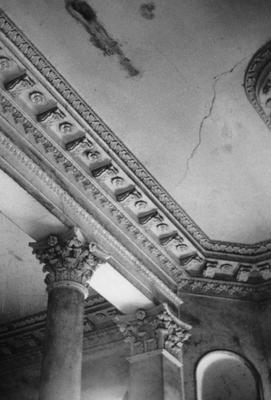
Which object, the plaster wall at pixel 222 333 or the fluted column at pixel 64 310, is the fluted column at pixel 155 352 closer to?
the plaster wall at pixel 222 333

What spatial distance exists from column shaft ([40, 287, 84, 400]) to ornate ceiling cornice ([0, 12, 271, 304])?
2.66ft

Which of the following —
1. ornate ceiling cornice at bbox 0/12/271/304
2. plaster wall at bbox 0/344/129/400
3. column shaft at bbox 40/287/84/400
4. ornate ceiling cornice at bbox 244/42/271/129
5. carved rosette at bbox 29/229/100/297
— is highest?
ornate ceiling cornice at bbox 244/42/271/129

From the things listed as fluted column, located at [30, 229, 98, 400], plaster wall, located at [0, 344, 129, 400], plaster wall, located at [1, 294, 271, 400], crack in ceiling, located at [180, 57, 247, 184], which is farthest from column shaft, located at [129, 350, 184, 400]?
crack in ceiling, located at [180, 57, 247, 184]

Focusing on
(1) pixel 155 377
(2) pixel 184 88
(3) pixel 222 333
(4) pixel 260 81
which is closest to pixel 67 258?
(1) pixel 155 377

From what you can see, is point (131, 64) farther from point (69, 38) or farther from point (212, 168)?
point (212, 168)

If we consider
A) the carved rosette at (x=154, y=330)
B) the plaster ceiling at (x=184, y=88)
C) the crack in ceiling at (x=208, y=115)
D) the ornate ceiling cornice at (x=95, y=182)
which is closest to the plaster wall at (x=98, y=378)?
the carved rosette at (x=154, y=330)

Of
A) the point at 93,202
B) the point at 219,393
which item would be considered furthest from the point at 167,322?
the point at 93,202

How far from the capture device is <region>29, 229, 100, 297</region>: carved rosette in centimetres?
659

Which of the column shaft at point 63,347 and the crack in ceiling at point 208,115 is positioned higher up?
the crack in ceiling at point 208,115

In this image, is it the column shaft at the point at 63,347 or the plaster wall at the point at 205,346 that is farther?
the plaster wall at the point at 205,346

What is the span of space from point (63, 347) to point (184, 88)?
2.76 meters

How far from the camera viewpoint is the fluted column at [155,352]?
7.13m

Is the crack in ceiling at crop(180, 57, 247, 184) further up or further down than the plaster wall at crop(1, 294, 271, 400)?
further up

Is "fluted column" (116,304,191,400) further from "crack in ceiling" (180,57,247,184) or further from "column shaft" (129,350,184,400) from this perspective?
"crack in ceiling" (180,57,247,184)
